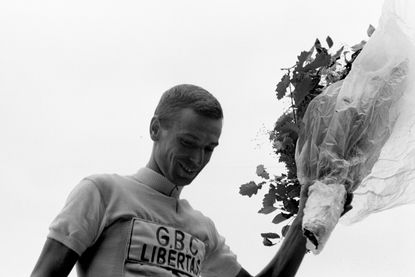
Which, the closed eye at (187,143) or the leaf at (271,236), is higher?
the closed eye at (187,143)

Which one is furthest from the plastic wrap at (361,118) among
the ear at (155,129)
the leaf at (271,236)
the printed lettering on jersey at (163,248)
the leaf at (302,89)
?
the leaf at (271,236)

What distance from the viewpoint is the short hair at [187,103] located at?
2.84 metres

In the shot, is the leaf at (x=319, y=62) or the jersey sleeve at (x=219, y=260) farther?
the leaf at (x=319, y=62)

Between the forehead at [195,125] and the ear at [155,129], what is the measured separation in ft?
0.26

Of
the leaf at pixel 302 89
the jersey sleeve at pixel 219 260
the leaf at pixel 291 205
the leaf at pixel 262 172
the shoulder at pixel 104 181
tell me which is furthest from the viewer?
the leaf at pixel 262 172

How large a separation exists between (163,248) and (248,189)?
49.1 inches

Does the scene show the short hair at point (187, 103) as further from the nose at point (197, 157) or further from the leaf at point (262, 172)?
the leaf at point (262, 172)

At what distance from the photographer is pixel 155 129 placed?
9.55 ft

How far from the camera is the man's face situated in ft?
9.22

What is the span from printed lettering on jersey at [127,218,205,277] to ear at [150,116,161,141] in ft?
1.04

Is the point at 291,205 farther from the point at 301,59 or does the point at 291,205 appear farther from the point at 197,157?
the point at 197,157

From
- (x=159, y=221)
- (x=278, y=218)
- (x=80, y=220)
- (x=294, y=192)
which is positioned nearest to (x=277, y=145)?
(x=294, y=192)

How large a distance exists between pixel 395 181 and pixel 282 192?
2.33 feet

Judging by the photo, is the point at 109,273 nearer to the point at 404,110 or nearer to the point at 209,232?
the point at 209,232
